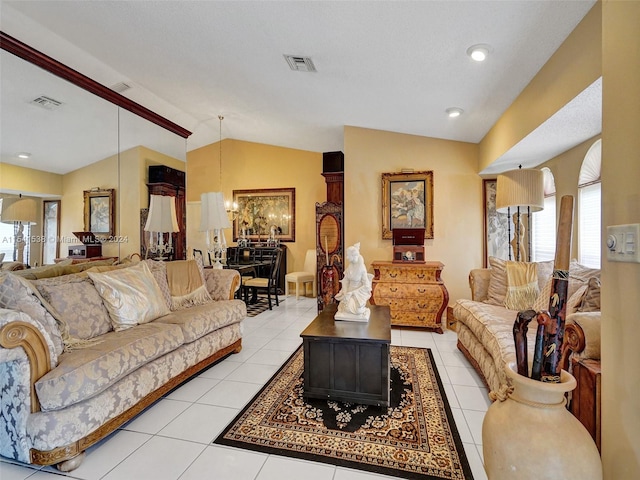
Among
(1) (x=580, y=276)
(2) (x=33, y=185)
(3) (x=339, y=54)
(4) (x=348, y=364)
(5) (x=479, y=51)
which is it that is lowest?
(4) (x=348, y=364)

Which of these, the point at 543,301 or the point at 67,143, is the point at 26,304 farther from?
the point at 543,301

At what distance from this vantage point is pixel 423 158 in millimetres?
4426

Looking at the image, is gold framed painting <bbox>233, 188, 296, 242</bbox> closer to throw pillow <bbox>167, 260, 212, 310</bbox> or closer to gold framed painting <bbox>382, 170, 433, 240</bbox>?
gold framed painting <bbox>382, 170, 433, 240</bbox>

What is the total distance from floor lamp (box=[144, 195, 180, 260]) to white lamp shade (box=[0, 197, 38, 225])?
4.16ft

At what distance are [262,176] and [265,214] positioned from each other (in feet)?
2.79

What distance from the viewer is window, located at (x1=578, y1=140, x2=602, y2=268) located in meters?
2.66

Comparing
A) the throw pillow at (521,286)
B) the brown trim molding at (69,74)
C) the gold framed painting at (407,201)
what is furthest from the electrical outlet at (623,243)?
the brown trim molding at (69,74)

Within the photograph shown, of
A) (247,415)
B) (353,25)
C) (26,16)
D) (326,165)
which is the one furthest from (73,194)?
(326,165)

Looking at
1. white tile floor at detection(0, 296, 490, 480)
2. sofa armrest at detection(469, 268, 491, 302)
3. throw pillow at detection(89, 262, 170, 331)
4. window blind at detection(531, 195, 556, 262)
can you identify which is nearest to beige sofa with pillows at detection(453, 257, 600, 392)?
sofa armrest at detection(469, 268, 491, 302)

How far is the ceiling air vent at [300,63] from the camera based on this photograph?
2814mm

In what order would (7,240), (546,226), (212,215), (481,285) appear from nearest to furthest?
(7,240)
(481,285)
(546,226)
(212,215)

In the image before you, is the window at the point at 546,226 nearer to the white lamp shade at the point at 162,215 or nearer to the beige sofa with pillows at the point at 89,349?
the beige sofa with pillows at the point at 89,349

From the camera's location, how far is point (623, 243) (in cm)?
95

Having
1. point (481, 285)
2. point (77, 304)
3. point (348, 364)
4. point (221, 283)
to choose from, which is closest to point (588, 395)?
point (348, 364)
